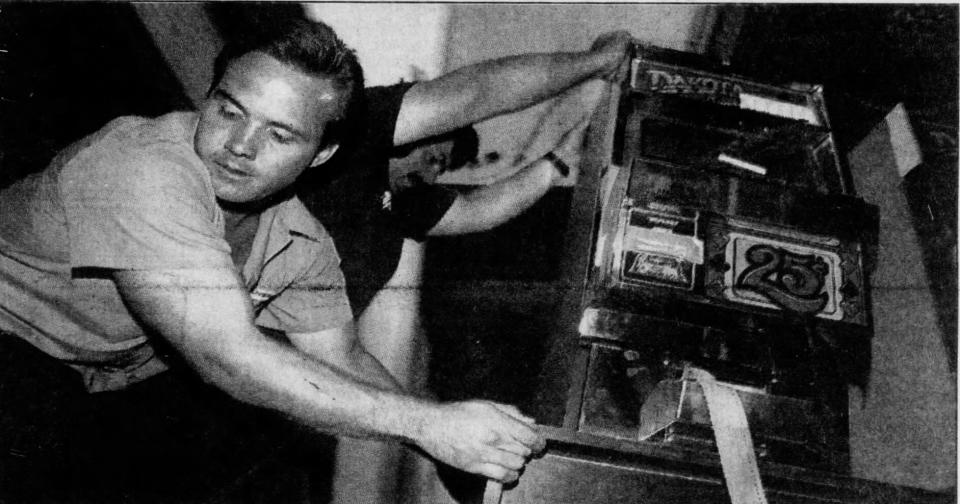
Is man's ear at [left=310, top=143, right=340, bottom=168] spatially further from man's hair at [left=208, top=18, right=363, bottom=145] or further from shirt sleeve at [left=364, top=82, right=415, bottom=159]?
shirt sleeve at [left=364, top=82, right=415, bottom=159]

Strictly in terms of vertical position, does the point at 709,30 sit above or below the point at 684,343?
above

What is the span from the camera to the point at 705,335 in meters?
1.38

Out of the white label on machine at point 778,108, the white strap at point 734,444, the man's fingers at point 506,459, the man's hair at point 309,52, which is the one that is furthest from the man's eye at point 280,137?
the white label on machine at point 778,108

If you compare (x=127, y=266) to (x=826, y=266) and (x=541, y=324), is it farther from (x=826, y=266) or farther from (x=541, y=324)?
(x=541, y=324)

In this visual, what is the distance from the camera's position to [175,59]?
8.59 ft

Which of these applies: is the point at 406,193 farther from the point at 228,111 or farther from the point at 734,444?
the point at 734,444

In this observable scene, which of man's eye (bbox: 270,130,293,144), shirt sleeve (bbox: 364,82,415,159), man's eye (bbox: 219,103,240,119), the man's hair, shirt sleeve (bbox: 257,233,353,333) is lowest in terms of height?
Answer: shirt sleeve (bbox: 257,233,353,333)

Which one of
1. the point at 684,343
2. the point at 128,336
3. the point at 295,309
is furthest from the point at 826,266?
the point at 128,336

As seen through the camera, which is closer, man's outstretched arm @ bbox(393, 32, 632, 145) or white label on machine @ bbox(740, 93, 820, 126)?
man's outstretched arm @ bbox(393, 32, 632, 145)

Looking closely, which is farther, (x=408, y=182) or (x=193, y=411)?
(x=408, y=182)

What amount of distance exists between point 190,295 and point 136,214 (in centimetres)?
19

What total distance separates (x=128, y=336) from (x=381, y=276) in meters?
1.28

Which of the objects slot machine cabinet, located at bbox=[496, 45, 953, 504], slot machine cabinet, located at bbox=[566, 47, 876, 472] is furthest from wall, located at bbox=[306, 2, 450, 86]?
slot machine cabinet, located at bbox=[566, 47, 876, 472]

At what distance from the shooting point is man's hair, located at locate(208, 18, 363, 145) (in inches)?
49.5
